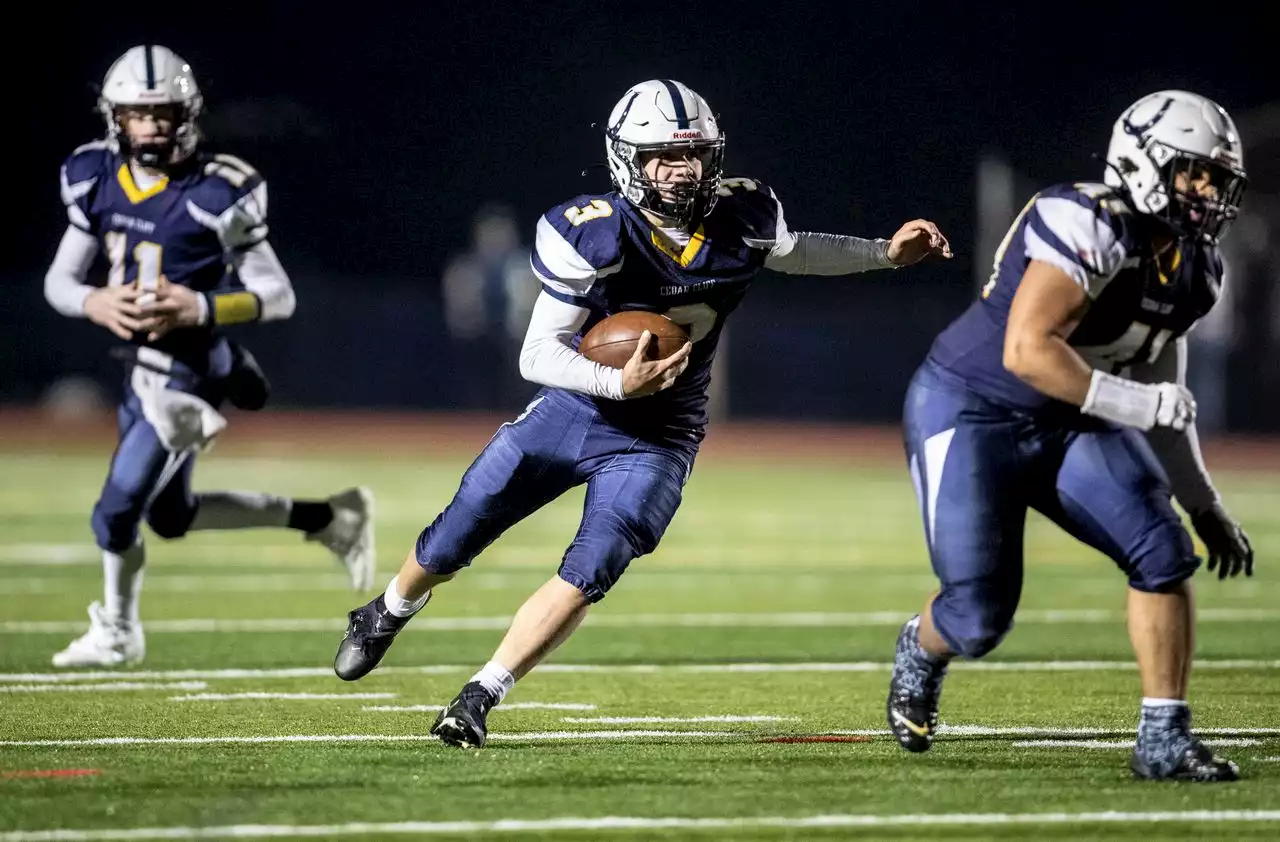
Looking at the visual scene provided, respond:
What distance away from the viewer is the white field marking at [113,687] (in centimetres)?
555

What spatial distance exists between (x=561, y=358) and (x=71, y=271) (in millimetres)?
2389

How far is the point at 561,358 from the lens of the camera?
4.43m

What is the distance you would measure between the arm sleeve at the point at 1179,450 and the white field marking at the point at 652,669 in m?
1.82

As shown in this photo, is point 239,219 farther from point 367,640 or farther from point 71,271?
point 367,640

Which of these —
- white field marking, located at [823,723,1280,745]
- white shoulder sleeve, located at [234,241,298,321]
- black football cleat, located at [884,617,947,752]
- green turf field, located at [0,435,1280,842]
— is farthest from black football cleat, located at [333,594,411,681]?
white shoulder sleeve, located at [234,241,298,321]

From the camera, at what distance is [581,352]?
14.9 ft

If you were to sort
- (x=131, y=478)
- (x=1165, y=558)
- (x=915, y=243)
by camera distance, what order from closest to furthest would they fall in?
(x=1165, y=558), (x=915, y=243), (x=131, y=478)

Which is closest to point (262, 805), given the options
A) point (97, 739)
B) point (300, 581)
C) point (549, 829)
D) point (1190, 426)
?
point (549, 829)

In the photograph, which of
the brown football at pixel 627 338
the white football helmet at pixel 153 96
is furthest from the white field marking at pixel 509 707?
the white football helmet at pixel 153 96

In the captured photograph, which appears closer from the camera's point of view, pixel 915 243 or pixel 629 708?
pixel 915 243

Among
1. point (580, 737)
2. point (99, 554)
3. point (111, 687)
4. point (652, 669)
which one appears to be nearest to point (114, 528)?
point (111, 687)

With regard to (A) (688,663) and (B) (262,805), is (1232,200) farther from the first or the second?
(A) (688,663)

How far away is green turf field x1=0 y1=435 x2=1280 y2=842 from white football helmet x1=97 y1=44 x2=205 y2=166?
63.0 inches

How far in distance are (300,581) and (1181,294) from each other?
216 inches
